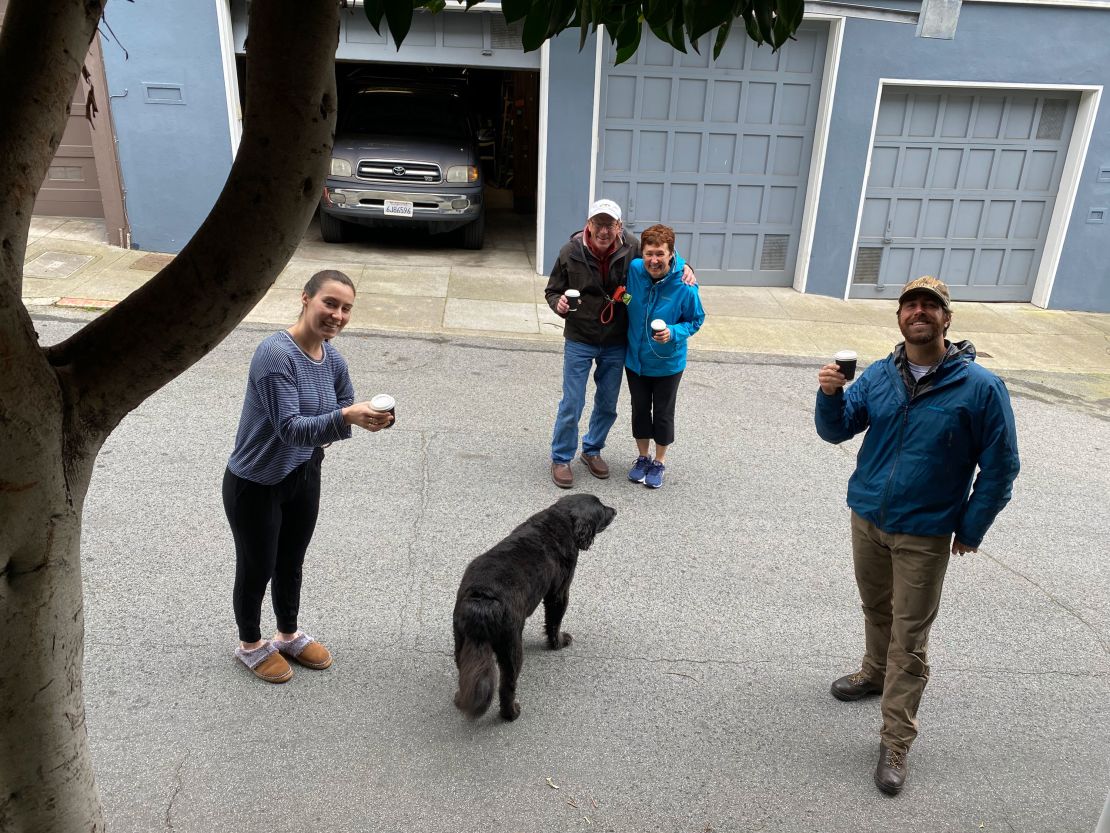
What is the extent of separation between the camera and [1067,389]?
8.85 meters

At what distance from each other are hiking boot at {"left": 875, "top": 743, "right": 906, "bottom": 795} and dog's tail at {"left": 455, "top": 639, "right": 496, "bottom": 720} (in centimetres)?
164

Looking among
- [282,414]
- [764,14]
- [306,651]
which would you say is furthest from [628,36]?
[306,651]

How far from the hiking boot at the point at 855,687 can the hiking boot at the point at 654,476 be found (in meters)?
2.18

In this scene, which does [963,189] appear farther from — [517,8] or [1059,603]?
[517,8]

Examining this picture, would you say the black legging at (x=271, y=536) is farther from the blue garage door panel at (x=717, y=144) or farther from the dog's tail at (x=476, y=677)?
the blue garage door panel at (x=717, y=144)

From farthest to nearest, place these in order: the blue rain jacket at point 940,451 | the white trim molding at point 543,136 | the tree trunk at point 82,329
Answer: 1. the white trim molding at point 543,136
2. the blue rain jacket at point 940,451
3. the tree trunk at point 82,329

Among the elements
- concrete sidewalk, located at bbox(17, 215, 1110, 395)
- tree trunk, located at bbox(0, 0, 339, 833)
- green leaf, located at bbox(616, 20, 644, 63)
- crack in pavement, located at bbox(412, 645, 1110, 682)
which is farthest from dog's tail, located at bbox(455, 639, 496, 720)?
concrete sidewalk, located at bbox(17, 215, 1110, 395)

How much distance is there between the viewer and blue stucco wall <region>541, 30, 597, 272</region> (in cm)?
1029

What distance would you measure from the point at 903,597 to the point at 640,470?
9.09ft

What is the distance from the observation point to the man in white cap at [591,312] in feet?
18.4

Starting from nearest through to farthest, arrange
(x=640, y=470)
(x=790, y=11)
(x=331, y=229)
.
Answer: (x=790, y=11) < (x=640, y=470) < (x=331, y=229)

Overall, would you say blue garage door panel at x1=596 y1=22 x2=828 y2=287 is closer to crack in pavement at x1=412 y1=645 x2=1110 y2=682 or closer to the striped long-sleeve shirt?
crack in pavement at x1=412 y1=645 x2=1110 y2=682

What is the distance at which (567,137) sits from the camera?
34.9 feet

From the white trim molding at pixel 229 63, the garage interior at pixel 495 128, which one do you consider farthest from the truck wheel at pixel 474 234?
the white trim molding at pixel 229 63
